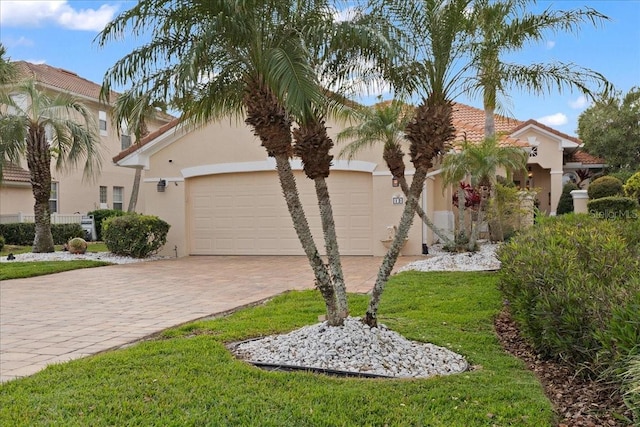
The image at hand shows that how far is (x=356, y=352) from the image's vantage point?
16.3 feet

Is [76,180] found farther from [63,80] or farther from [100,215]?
[63,80]

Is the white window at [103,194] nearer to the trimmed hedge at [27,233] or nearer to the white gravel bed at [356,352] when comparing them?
the trimmed hedge at [27,233]

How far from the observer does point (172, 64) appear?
5.55m

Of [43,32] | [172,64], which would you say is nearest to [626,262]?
[172,64]

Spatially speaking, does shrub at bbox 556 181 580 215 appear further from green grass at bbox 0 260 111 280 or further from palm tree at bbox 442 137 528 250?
green grass at bbox 0 260 111 280

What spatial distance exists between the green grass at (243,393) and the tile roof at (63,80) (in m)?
20.7

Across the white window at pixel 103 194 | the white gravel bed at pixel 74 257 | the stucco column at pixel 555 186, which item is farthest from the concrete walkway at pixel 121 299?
the white window at pixel 103 194

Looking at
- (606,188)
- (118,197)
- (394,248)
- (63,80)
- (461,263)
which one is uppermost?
(63,80)

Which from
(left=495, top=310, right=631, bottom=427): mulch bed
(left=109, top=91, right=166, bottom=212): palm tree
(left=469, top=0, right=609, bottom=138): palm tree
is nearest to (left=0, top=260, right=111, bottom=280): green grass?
(left=109, top=91, right=166, bottom=212): palm tree

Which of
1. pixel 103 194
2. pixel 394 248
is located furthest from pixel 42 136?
pixel 394 248

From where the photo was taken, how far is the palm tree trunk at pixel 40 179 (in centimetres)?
1570

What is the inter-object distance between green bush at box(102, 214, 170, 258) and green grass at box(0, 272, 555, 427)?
10.4 metres

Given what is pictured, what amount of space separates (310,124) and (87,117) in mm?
12832

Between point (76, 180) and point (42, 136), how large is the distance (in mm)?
9980
